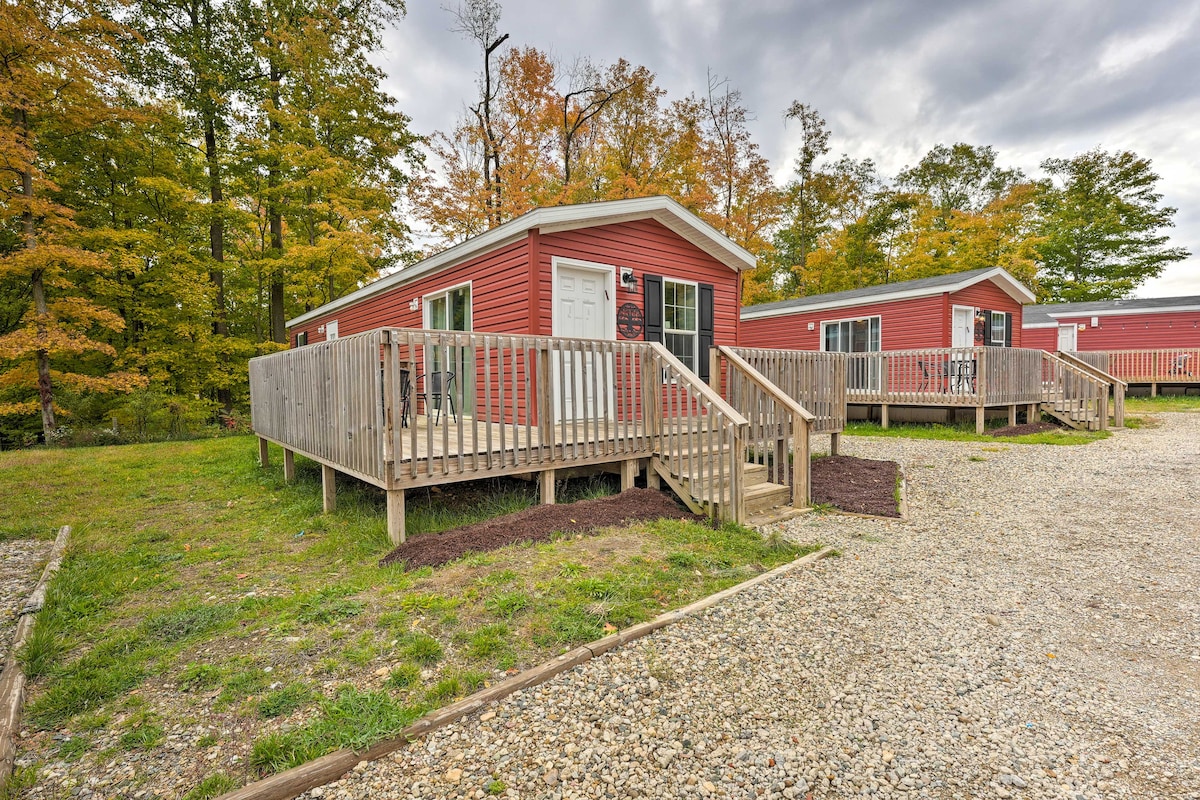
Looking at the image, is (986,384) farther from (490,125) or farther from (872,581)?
Result: (490,125)

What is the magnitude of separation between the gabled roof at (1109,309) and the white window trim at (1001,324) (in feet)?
18.3

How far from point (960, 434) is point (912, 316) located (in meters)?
4.32

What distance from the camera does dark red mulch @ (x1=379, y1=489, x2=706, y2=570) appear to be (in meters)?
3.85

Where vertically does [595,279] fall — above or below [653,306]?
above

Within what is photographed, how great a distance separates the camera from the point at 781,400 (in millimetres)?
5500

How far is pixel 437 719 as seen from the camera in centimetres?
209

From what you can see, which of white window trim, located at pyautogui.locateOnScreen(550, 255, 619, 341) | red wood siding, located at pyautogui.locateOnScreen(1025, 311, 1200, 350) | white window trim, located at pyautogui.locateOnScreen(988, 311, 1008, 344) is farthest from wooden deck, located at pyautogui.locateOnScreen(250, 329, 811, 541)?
red wood siding, located at pyautogui.locateOnScreen(1025, 311, 1200, 350)

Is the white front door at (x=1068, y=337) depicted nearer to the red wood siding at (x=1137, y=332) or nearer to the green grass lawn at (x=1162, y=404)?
the red wood siding at (x=1137, y=332)

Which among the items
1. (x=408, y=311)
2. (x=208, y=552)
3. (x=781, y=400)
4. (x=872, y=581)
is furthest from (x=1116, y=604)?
(x=408, y=311)

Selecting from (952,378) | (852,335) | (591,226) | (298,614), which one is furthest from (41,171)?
(952,378)

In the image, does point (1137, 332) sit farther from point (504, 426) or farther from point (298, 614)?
point (298, 614)

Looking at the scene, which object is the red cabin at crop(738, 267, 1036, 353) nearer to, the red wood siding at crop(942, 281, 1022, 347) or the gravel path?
the red wood siding at crop(942, 281, 1022, 347)

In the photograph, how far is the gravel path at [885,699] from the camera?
73.2 inches

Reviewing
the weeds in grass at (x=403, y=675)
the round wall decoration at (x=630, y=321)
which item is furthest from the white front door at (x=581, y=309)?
the weeds in grass at (x=403, y=675)
